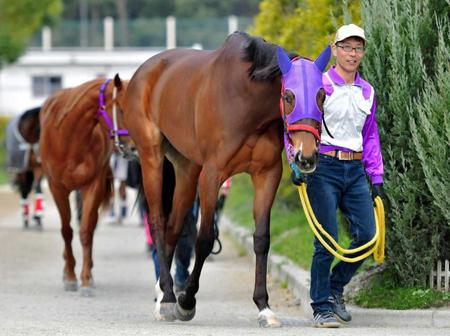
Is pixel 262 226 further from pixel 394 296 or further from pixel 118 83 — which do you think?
pixel 118 83

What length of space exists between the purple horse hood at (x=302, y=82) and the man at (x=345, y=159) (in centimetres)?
24

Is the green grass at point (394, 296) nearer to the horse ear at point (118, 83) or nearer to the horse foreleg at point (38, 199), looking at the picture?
the horse ear at point (118, 83)

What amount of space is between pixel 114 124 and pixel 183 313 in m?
3.07

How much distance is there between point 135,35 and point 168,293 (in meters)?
57.9

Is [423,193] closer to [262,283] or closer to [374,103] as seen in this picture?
[374,103]

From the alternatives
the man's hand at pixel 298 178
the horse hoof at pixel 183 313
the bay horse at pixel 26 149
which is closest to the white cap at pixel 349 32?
the man's hand at pixel 298 178

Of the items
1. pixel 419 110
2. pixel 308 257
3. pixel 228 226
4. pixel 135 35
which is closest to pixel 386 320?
pixel 419 110

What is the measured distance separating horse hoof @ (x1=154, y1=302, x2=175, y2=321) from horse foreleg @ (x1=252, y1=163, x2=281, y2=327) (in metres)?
0.95

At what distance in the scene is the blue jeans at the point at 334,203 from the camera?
8398 mm

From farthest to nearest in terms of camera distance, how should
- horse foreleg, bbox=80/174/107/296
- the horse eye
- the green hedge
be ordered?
horse foreleg, bbox=80/174/107/296 < the green hedge < the horse eye

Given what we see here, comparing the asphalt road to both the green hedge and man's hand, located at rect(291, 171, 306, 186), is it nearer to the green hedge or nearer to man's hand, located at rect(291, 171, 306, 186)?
the green hedge

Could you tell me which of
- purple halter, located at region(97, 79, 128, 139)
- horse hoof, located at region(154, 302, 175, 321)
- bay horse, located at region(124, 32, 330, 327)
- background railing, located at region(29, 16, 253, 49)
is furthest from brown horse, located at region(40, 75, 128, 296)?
background railing, located at region(29, 16, 253, 49)

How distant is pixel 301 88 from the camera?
7922 mm

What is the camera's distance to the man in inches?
326
